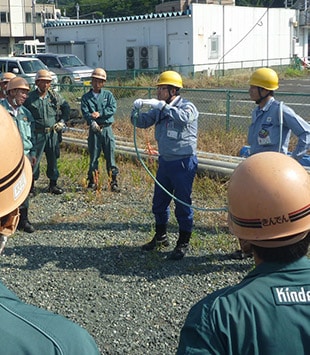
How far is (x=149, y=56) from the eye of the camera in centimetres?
3109

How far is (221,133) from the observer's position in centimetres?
1073

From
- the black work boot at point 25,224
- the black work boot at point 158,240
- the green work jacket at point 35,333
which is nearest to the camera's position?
the green work jacket at point 35,333

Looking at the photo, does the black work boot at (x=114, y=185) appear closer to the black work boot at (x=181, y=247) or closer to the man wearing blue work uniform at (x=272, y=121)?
the black work boot at (x=181, y=247)

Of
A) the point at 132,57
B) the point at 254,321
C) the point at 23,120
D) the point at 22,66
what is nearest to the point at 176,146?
the point at 23,120

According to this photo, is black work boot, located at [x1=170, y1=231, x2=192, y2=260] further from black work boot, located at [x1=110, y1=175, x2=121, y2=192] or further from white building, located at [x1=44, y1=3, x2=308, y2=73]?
white building, located at [x1=44, y1=3, x2=308, y2=73]

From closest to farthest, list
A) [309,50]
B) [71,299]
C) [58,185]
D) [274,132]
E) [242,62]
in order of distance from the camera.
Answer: [71,299] < [274,132] < [58,185] < [242,62] < [309,50]

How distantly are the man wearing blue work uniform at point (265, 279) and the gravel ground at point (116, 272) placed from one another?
2431 mm

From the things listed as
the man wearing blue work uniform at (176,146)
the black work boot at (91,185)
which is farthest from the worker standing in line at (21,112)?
the man wearing blue work uniform at (176,146)

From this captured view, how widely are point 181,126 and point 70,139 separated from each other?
6.21 metres

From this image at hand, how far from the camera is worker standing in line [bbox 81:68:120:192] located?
27.0 feet

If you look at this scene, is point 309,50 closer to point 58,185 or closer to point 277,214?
point 58,185

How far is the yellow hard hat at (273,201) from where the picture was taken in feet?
5.86

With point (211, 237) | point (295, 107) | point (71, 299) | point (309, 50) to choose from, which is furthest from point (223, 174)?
point (309, 50)

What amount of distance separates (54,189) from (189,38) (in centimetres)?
2322
